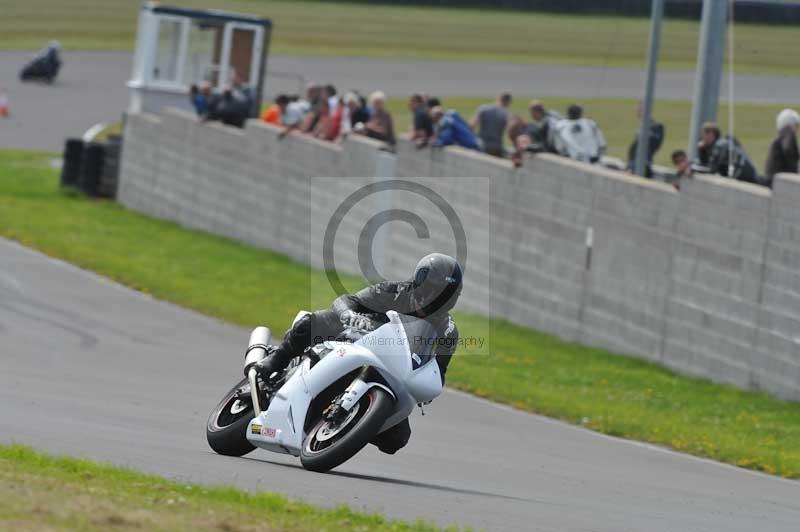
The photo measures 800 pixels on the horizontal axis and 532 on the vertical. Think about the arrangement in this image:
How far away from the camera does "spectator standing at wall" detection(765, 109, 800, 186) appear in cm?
1677

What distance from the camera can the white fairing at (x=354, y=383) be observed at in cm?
929

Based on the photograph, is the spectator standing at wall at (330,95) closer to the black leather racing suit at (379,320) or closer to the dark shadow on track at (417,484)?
the black leather racing suit at (379,320)

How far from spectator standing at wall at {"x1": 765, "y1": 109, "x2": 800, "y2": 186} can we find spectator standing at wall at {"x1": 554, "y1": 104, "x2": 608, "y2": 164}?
3.70m

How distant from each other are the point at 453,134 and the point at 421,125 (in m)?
0.59

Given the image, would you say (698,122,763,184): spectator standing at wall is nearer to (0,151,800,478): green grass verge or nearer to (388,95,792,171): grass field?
(388,95,792,171): grass field

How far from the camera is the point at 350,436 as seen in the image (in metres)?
8.95

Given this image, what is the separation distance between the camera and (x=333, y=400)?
9484mm

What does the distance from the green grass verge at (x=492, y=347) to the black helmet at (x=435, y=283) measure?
4502 millimetres

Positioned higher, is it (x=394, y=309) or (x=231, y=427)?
(x=394, y=309)

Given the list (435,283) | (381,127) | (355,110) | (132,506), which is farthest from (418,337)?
(355,110)

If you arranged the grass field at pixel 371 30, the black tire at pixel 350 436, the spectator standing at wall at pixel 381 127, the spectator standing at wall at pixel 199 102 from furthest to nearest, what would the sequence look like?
the grass field at pixel 371 30, the spectator standing at wall at pixel 199 102, the spectator standing at wall at pixel 381 127, the black tire at pixel 350 436

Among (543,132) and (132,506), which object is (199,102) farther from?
(132,506)

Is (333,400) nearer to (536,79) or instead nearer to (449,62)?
(536,79)

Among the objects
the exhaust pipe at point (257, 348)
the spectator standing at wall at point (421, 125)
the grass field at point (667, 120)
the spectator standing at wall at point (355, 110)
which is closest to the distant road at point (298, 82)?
the grass field at point (667, 120)
